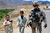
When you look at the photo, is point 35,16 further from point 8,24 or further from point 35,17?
point 8,24

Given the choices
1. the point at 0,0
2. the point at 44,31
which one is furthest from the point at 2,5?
the point at 44,31

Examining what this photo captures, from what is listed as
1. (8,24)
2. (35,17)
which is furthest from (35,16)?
(8,24)

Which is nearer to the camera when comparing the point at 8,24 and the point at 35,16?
the point at 35,16

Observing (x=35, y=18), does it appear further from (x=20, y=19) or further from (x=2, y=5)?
(x=2, y=5)

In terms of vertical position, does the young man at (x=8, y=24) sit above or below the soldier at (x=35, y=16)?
below

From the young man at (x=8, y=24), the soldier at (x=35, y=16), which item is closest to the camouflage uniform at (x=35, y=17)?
the soldier at (x=35, y=16)

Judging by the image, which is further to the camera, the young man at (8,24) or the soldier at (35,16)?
the young man at (8,24)

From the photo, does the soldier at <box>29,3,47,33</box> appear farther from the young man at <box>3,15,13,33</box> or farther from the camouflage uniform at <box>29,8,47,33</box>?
the young man at <box>3,15,13,33</box>

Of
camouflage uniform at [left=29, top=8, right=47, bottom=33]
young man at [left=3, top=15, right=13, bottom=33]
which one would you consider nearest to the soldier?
camouflage uniform at [left=29, top=8, right=47, bottom=33]

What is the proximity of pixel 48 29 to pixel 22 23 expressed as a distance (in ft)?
6.52

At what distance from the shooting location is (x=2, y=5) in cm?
3866

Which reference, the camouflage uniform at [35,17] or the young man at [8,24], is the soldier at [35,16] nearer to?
the camouflage uniform at [35,17]

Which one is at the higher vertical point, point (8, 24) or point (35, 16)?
point (35, 16)

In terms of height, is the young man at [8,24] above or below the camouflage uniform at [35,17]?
below
